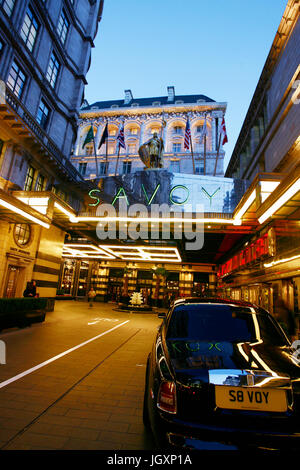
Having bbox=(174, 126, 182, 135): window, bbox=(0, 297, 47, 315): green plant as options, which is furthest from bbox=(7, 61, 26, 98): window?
bbox=(174, 126, 182, 135): window

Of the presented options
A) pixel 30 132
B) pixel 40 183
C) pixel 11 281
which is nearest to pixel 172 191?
pixel 30 132

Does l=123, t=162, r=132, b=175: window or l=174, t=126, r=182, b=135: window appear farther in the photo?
l=174, t=126, r=182, b=135: window

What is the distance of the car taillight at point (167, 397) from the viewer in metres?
2.19

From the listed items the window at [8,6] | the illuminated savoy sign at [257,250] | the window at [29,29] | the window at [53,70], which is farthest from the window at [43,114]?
the illuminated savoy sign at [257,250]

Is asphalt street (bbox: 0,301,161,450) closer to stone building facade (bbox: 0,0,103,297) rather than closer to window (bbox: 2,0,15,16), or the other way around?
stone building facade (bbox: 0,0,103,297)

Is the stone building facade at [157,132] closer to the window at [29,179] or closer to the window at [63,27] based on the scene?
the window at [63,27]

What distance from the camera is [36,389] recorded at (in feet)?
14.2

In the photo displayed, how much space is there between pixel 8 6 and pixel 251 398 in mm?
21160

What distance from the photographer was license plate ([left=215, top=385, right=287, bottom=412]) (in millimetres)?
2082

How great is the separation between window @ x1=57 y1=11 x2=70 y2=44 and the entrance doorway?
1849 cm

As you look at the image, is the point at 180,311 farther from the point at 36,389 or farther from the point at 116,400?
the point at 36,389

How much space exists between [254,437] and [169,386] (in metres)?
0.75

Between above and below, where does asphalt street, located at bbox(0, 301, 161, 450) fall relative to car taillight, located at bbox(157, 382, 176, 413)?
below

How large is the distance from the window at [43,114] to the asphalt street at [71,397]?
15.6 metres
